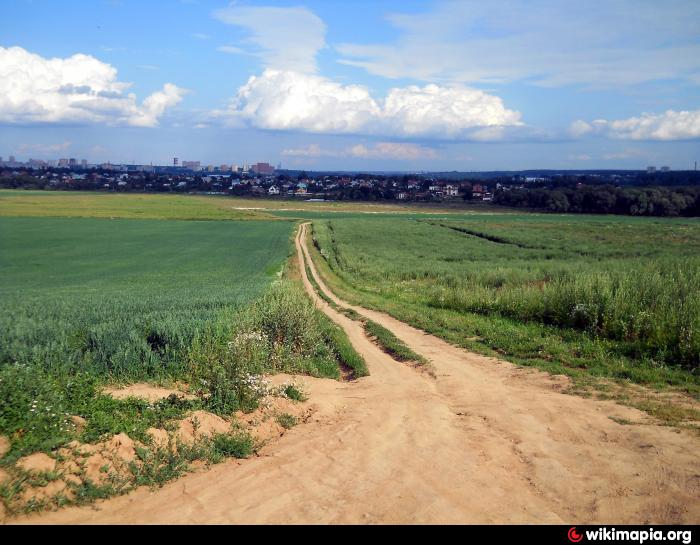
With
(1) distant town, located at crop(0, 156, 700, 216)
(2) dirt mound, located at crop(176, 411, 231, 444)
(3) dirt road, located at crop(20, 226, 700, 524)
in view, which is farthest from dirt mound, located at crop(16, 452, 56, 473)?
(1) distant town, located at crop(0, 156, 700, 216)

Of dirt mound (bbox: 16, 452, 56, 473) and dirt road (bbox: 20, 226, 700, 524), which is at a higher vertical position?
dirt mound (bbox: 16, 452, 56, 473)

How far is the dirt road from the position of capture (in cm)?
584

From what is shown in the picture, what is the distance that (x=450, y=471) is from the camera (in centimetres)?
680

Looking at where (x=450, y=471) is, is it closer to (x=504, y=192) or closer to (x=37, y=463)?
(x=37, y=463)

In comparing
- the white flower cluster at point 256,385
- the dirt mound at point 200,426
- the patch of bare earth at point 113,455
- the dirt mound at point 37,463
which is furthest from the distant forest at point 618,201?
the dirt mound at point 37,463

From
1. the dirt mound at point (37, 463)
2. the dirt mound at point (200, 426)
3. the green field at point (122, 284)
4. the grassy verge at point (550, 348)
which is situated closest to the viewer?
the dirt mound at point (37, 463)

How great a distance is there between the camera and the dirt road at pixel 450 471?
230 inches

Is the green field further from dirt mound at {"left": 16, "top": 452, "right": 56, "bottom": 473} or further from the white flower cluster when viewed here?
dirt mound at {"left": 16, "top": 452, "right": 56, "bottom": 473}

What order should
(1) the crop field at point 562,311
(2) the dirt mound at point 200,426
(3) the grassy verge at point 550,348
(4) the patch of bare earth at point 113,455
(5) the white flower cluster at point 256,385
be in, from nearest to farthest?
(4) the patch of bare earth at point 113,455
(2) the dirt mound at point 200,426
(5) the white flower cluster at point 256,385
(3) the grassy verge at point 550,348
(1) the crop field at point 562,311

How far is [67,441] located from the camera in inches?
258

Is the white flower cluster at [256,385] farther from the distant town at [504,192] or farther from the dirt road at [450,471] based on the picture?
the distant town at [504,192]
